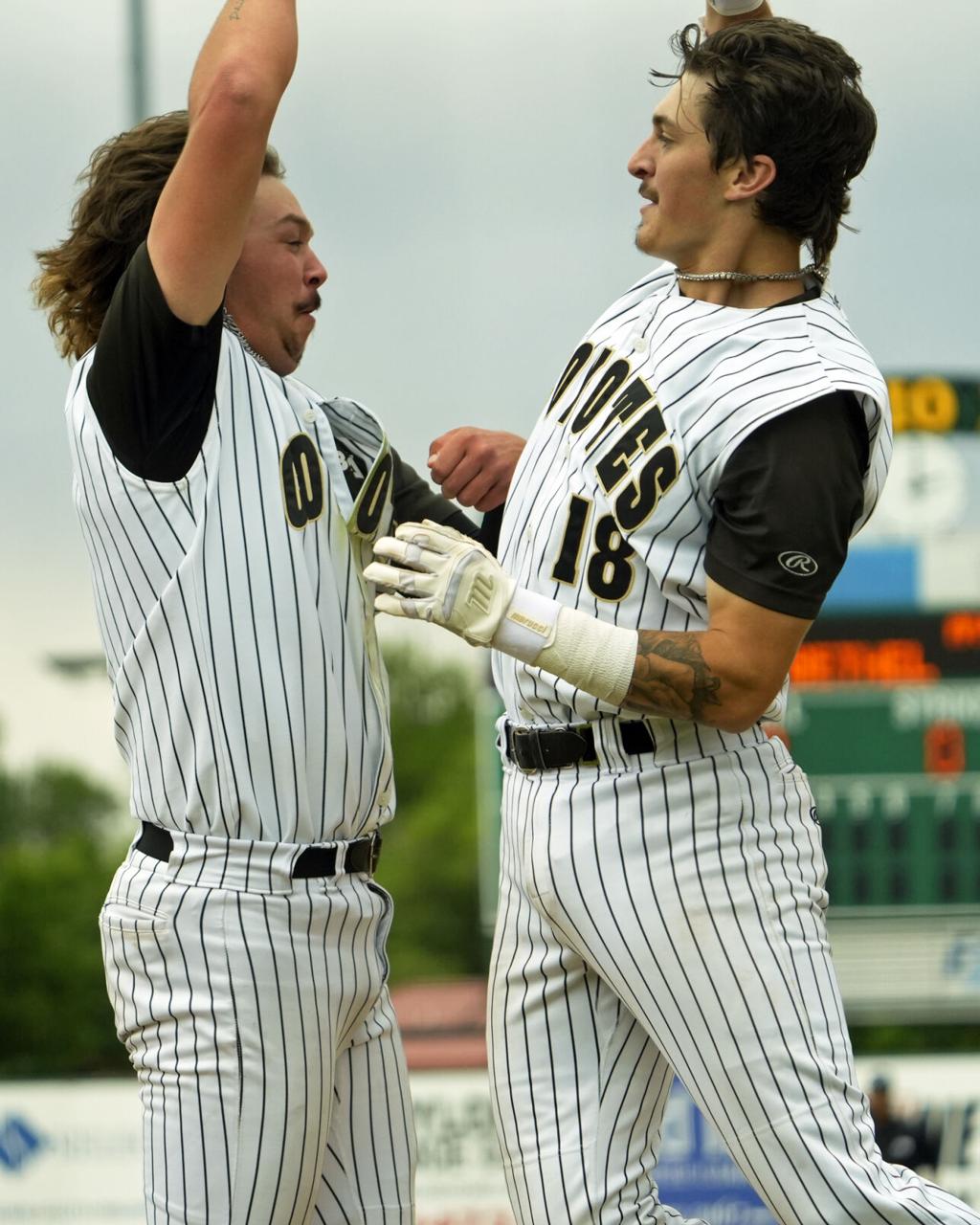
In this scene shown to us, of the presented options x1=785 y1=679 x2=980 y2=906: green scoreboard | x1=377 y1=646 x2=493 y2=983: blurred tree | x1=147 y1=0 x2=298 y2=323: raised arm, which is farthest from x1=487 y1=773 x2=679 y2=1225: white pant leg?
x1=377 y1=646 x2=493 y2=983: blurred tree

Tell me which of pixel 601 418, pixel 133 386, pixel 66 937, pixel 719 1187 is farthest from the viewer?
pixel 66 937

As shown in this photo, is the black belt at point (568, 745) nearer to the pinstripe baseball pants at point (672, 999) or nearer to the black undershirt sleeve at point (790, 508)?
the pinstripe baseball pants at point (672, 999)

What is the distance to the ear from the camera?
2521 millimetres

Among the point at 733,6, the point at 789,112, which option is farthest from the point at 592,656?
the point at 733,6

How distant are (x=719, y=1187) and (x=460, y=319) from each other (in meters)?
4.41

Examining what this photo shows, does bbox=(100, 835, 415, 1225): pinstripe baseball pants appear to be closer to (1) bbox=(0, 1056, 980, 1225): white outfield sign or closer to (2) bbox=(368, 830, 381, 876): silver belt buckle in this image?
(2) bbox=(368, 830, 381, 876): silver belt buckle

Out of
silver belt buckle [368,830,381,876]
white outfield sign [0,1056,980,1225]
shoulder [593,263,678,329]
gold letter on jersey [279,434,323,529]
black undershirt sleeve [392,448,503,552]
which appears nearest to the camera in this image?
gold letter on jersey [279,434,323,529]

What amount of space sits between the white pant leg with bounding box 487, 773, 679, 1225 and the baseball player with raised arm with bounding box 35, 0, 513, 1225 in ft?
0.59

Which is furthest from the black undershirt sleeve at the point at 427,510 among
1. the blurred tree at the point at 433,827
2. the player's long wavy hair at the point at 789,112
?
the blurred tree at the point at 433,827

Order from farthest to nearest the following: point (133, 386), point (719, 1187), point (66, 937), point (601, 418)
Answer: point (66, 937) < point (719, 1187) < point (601, 418) < point (133, 386)

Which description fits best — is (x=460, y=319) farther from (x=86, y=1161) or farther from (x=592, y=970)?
(x=592, y=970)

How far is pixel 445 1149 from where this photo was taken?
7.41 metres

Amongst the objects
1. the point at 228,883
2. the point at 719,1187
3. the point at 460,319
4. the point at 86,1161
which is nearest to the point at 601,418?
the point at 228,883

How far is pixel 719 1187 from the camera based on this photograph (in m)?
7.15
